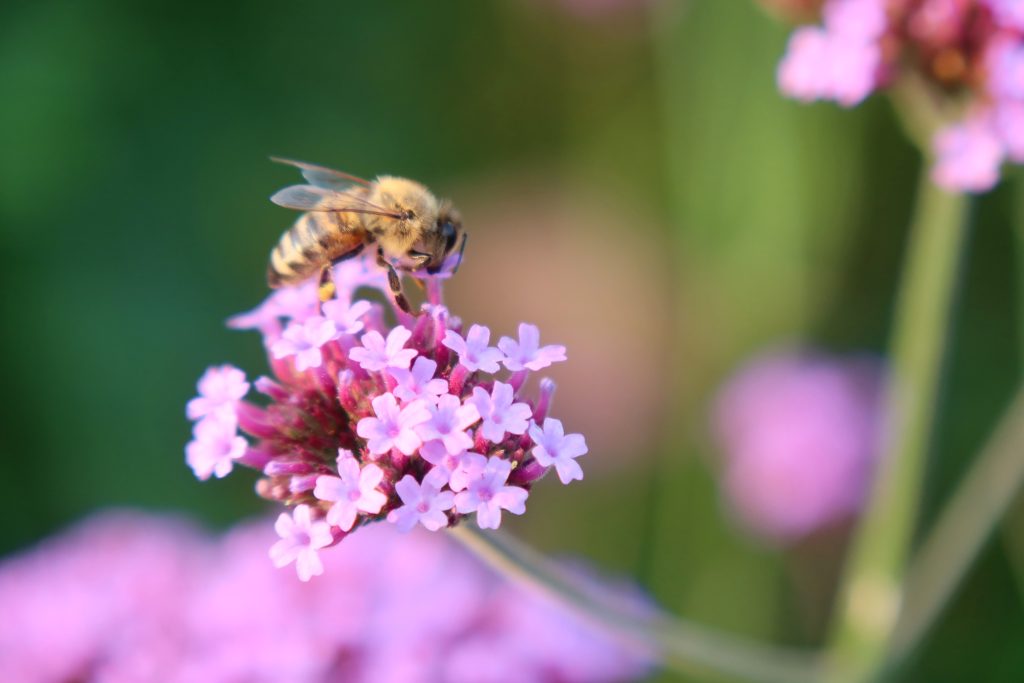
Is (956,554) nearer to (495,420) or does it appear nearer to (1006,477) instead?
(1006,477)

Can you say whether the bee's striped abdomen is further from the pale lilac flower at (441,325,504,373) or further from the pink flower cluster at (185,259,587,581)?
the pale lilac flower at (441,325,504,373)

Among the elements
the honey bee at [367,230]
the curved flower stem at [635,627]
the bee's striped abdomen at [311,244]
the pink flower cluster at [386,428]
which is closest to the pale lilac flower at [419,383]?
the pink flower cluster at [386,428]

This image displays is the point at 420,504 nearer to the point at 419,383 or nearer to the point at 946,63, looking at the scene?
the point at 419,383

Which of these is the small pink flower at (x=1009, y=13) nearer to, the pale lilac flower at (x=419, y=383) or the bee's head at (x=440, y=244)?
the bee's head at (x=440, y=244)

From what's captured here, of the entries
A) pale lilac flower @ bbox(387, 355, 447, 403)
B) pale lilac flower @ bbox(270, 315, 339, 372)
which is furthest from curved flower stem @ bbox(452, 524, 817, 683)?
pale lilac flower @ bbox(270, 315, 339, 372)

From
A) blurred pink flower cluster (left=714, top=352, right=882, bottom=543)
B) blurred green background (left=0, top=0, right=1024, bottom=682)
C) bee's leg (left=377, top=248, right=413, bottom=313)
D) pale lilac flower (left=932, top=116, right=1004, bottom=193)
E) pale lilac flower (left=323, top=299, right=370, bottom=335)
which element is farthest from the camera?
blurred green background (left=0, top=0, right=1024, bottom=682)

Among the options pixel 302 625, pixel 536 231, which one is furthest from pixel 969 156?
pixel 536 231

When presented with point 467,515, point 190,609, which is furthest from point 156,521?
point 467,515
